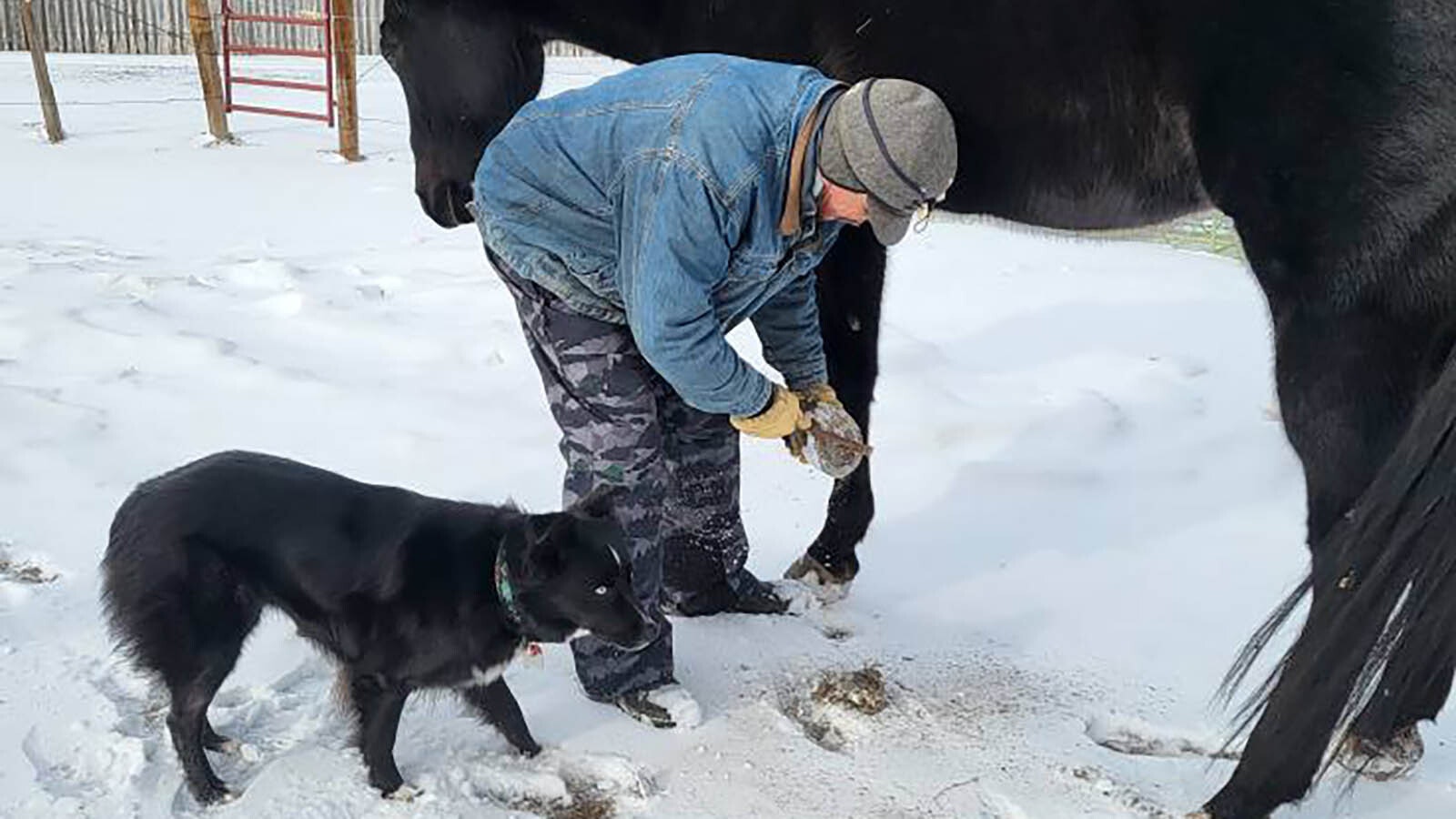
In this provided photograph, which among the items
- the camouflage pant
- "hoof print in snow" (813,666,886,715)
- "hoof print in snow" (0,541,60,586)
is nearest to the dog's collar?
the camouflage pant

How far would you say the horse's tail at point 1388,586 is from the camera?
204 centimetres

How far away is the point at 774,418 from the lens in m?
2.45

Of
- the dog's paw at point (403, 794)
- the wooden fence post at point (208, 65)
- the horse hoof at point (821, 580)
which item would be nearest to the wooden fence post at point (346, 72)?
the wooden fence post at point (208, 65)

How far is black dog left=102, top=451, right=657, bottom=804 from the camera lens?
7.59ft

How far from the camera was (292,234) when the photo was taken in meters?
7.68

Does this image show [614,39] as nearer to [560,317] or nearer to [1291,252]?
[560,317]

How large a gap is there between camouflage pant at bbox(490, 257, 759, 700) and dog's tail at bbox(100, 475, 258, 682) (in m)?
0.76

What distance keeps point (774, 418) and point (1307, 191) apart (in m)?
1.06

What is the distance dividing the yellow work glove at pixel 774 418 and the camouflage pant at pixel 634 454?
26cm

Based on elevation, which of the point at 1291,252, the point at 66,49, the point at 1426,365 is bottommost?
the point at 66,49

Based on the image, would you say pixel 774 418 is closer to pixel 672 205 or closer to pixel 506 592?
pixel 672 205

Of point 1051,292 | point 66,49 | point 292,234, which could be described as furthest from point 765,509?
point 66,49

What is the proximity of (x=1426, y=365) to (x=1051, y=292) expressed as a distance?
403cm

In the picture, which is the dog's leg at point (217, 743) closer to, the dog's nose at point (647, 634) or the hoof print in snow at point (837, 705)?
the dog's nose at point (647, 634)
